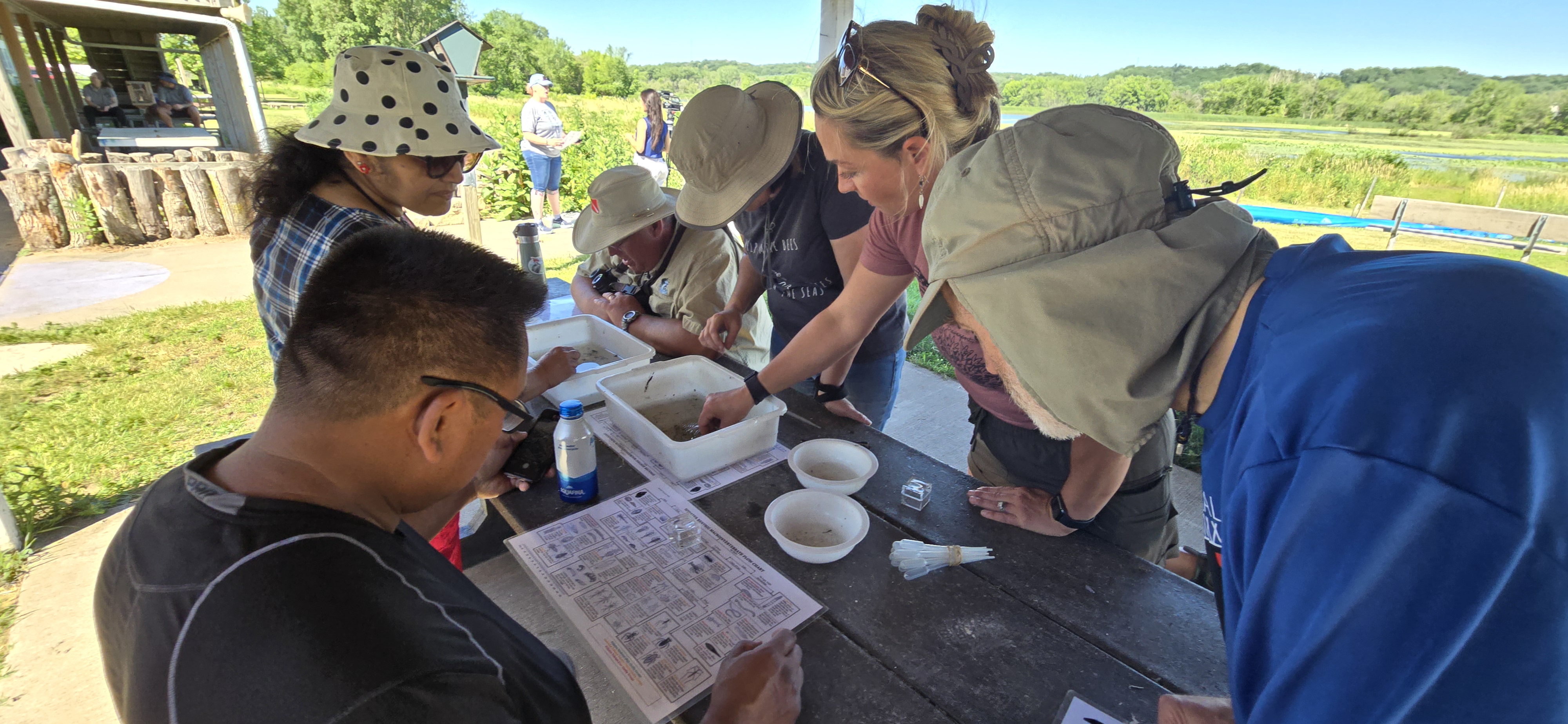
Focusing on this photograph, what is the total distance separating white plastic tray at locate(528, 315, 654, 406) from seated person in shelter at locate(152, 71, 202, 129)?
13.0m

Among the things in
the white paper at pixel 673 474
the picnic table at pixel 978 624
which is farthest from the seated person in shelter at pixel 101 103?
the picnic table at pixel 978 624

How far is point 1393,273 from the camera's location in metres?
0.66

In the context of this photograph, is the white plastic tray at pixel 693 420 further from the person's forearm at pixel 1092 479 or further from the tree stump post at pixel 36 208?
the tree stump post at pixel 36 208

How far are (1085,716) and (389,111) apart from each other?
2.22 m

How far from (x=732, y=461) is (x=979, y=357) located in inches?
28.9

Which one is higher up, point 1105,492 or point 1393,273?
point 1393,273

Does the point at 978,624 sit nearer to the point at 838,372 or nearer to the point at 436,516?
the point at 436,516

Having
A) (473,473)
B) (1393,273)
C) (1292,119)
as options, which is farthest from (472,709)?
(1292,119)

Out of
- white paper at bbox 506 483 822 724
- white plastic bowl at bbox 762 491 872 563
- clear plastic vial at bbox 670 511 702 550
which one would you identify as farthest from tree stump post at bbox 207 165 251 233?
white plastic bowl at bbox 762 491 872 563

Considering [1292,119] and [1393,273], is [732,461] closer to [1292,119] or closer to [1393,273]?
[1393,273]

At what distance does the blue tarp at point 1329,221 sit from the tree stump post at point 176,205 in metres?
13.0

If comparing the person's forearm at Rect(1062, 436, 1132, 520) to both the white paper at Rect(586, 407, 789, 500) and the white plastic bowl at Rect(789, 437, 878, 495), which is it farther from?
the white paper at Rect(586, 407, 789, 500)

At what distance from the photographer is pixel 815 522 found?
4.98 ft

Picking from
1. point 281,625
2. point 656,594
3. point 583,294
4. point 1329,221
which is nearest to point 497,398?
point 281,625
